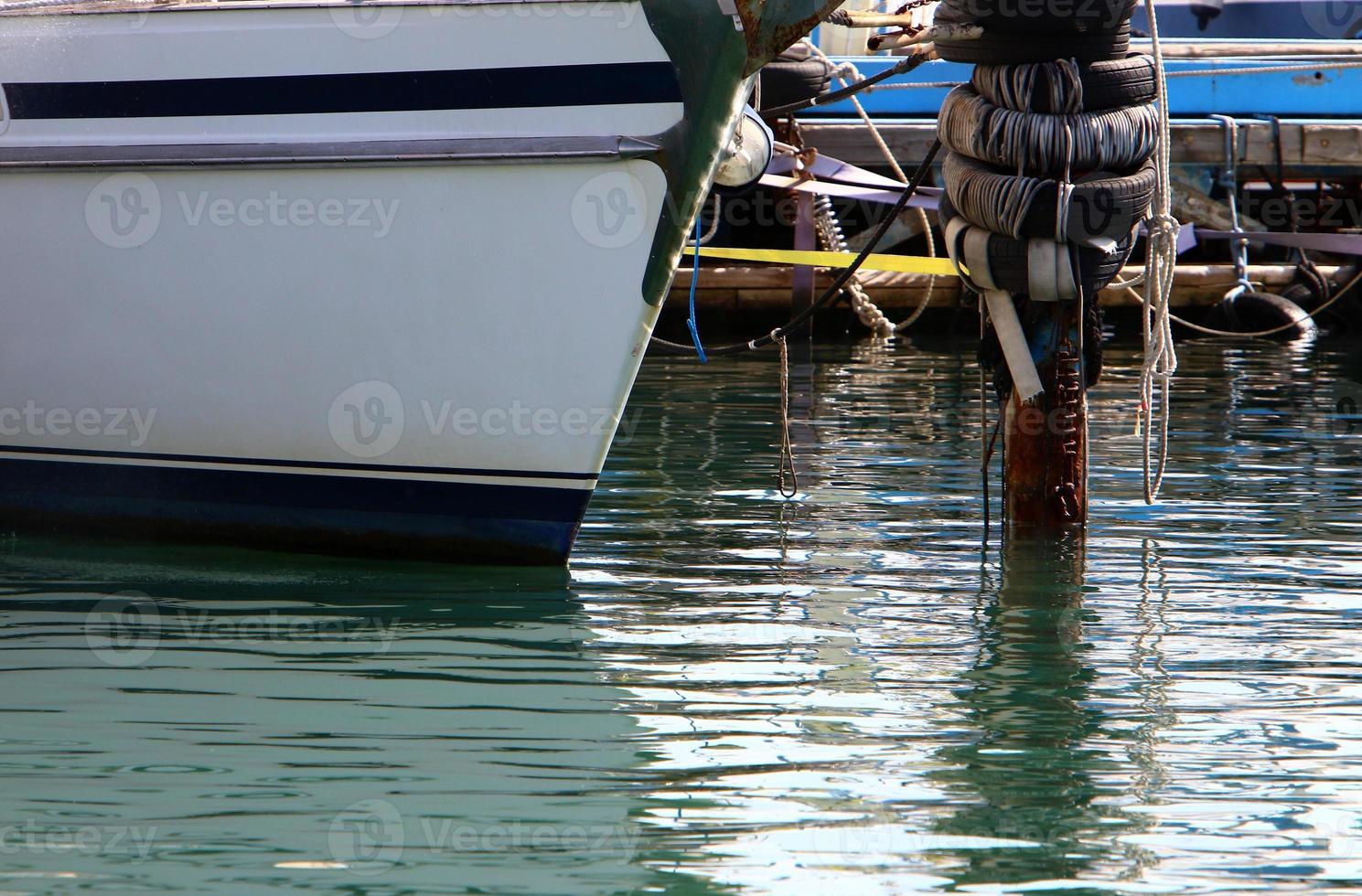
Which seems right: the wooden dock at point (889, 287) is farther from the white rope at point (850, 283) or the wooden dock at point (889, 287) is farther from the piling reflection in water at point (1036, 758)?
the piling reflection in water at point (1036, 758)

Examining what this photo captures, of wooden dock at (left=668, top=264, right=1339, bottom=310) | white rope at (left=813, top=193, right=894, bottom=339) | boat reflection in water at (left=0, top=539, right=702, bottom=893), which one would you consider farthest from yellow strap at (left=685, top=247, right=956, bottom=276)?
wooden dock at (left=668, top=264, right=1339, bottom=310)

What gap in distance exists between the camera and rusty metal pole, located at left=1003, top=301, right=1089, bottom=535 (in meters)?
5.75

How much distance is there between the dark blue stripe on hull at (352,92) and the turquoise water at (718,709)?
4.71 feet

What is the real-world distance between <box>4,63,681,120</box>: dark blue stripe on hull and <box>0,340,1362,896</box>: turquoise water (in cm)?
144

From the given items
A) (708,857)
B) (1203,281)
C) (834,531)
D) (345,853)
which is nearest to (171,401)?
(834,531)

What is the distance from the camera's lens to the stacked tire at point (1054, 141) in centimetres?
542

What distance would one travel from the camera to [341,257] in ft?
17.3

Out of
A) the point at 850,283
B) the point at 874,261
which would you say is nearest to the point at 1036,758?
the point at 874,261

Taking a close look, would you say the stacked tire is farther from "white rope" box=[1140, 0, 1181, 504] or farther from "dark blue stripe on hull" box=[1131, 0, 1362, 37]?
"dark blue stripe on hull" box=[1131, 0, 1362, 37]

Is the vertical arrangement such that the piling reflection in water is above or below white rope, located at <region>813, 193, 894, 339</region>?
below

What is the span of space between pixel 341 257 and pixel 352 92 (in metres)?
0.50

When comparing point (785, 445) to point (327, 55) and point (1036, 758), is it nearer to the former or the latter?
point (327, 55)

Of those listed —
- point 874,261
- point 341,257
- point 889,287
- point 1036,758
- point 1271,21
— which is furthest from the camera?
point 1271,21

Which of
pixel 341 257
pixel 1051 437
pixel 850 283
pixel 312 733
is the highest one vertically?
pixel 850 283
